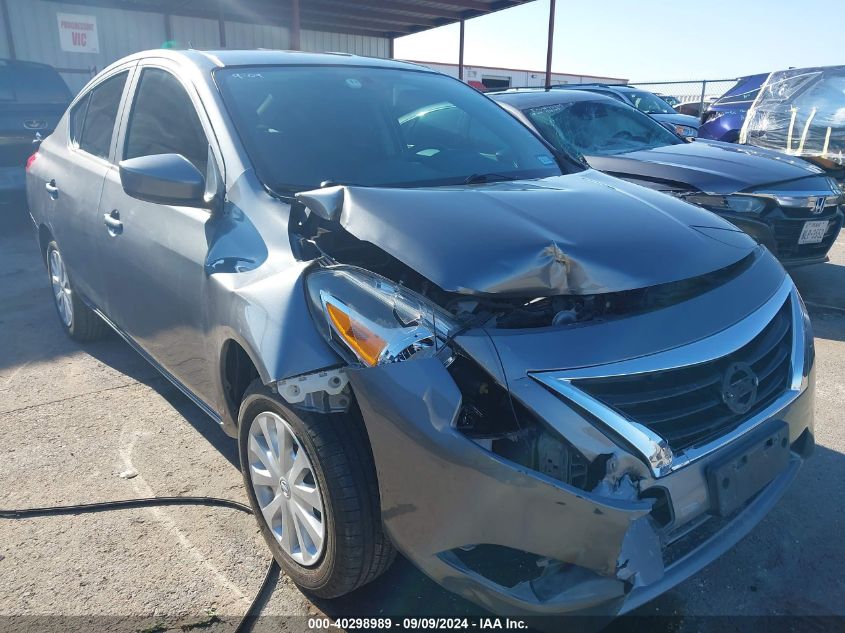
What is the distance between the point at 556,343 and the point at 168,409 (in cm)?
253

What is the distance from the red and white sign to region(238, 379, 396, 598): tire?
47.3 feet

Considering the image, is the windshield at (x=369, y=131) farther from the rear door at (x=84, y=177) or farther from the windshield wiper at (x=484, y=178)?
the rear door at (x=84, y=177)

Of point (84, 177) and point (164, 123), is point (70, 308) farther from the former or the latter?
point (164, 123)

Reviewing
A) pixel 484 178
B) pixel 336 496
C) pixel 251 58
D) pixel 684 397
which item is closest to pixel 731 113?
pixel 484 178

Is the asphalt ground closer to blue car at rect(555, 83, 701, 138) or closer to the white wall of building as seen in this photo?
blue car at rect(555, 83, 701, 138)

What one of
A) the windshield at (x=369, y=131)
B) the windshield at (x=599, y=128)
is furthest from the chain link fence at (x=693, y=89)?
the windshield at (x=369, y=131)

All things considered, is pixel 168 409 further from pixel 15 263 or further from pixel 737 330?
pixel 15 263

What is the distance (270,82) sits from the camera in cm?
278

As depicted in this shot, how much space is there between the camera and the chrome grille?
1648mm

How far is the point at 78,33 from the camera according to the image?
1347cm

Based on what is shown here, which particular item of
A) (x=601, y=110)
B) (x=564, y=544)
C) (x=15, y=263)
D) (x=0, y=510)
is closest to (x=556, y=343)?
(x=564, y=544)

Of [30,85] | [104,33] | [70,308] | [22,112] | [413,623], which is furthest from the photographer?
[104,33]

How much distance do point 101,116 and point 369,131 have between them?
178cm

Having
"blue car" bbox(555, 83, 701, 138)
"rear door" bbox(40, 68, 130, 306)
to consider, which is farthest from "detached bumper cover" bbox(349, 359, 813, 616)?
"blue car" bbox(555, 83, 701, 138)
